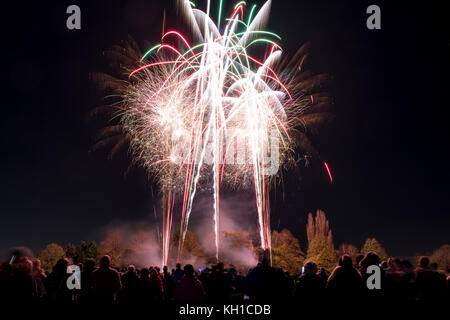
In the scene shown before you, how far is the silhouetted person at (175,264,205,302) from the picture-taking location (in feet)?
25.2

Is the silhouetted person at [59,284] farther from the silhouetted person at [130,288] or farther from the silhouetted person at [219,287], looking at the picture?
the silhouetted person at [219,287]

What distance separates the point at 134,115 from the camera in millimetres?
21500

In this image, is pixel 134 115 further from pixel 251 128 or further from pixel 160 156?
pixel 251 128

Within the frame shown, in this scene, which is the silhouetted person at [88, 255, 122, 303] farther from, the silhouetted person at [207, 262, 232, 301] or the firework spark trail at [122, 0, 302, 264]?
the firework spark trail at [122, 0, 302, 264]

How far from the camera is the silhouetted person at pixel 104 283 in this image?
7336mm

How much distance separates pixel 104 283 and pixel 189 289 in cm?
172

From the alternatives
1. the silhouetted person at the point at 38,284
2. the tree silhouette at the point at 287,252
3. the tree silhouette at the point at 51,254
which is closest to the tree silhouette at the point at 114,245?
the tree silhouette at the point at 51,254

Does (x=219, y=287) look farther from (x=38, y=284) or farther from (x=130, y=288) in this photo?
(x=38, y=284)

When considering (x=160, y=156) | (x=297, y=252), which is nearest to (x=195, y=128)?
(x=160, y=156)

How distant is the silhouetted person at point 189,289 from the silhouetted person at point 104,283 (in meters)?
1.26

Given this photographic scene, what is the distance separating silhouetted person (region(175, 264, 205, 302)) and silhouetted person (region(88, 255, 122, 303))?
1258 mm

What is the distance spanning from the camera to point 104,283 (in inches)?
293

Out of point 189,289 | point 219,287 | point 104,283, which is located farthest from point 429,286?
point 104,283
